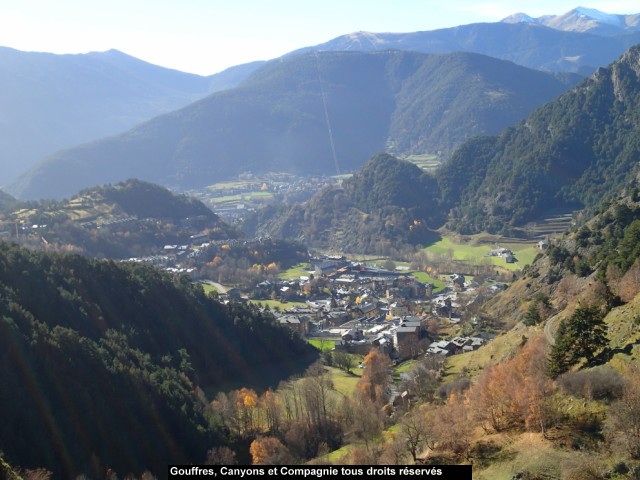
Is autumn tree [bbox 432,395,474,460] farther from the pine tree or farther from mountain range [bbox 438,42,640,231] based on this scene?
mountain range [bbox 438,42,640,231]

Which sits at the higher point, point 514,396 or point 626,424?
point 626,424

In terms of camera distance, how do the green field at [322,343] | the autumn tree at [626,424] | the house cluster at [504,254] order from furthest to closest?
the house cluster at [504,254] → the green field at [322,343] → the autumn tree at [626,424]

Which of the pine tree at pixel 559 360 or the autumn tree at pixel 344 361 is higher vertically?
the pine tree at pixel 559 360

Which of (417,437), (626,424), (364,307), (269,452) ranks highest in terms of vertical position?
(626,424)

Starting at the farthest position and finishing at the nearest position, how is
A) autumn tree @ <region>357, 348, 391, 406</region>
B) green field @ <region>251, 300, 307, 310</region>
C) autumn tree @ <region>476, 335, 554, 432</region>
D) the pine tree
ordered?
green field @ <region>251, 300, 307, 310</region>
autumn tree @ <region>357, 348, 391, 406</region>
the pine tree
autumn tree @ <region>476, 335, 554, 432</region>

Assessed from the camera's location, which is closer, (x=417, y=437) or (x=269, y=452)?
(x=417, y=437)

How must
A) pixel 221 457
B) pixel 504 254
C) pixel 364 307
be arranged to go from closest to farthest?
pixel 221 457
pixel 364 307
pixel 504 254

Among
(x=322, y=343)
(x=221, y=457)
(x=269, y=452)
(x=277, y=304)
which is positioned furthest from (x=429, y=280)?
(x=221, y=457)

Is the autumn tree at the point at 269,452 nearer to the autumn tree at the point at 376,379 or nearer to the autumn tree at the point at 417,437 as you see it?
the autumn tree at the point at 376,379

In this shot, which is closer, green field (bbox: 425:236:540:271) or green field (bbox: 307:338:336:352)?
green field (bbox: 307:338:336:352)

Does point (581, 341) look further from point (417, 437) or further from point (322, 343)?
point (322, 343)

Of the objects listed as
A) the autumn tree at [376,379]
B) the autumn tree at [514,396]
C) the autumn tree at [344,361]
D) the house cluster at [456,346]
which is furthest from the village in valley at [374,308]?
the autumn tree at [514,396]

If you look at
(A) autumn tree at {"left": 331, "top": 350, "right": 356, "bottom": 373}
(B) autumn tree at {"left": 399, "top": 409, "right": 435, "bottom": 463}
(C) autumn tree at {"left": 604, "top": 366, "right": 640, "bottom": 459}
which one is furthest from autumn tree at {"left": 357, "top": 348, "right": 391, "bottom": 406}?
(C) autumn tree at {"left": 604, "top": 366, "right": 640, "bottom": 459}
